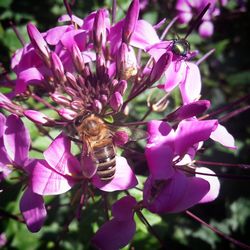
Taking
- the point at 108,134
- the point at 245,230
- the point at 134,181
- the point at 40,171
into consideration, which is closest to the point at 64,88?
the point at 108,134

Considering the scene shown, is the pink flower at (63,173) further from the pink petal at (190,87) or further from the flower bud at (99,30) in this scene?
the flower bud at (99,30)

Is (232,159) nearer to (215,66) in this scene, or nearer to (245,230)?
(245,230)

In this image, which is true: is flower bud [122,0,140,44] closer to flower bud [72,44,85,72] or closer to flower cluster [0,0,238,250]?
flower cluster [0,0,238,250]

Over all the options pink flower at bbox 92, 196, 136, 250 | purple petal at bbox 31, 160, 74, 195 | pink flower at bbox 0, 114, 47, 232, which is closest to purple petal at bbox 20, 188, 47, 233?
pink flower at bbox 0, 114, 47, 232

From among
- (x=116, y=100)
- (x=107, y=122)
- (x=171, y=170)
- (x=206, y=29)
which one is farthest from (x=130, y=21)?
(x=206, y=29)

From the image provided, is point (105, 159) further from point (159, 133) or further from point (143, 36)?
point (143, 36)

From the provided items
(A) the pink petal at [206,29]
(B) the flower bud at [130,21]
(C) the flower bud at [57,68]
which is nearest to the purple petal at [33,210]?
(C) the flower bud at [57,68]

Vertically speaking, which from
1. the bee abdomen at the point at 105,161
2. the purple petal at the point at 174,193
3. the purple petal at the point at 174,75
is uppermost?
the purple petal at the point at 174,75
